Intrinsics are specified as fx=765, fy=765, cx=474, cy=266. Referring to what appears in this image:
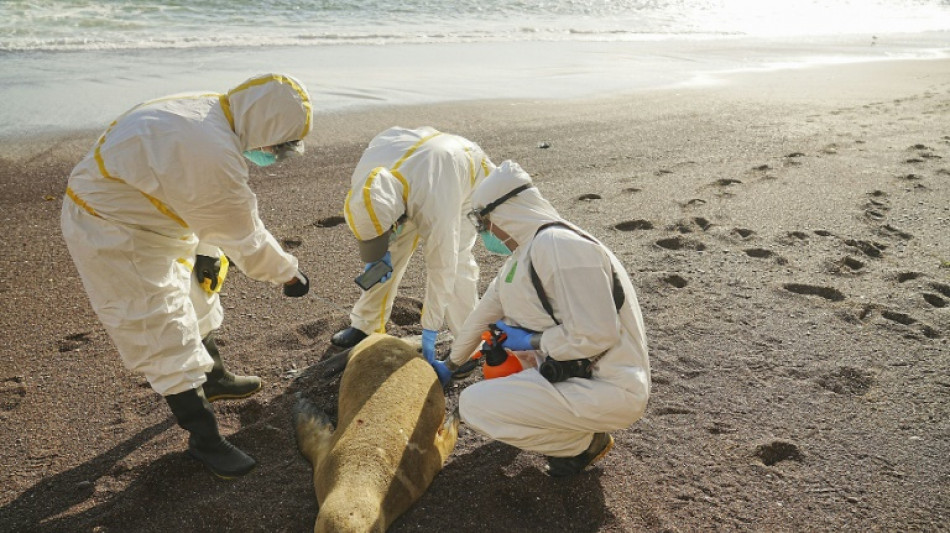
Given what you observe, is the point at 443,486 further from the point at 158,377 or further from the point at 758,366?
the point at 758,366

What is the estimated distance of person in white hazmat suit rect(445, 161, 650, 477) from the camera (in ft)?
12.2

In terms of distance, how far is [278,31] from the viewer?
19094mm

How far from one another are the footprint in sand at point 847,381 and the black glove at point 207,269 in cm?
390

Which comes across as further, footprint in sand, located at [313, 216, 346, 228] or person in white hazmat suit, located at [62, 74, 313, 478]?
footprint in sand, located at [313, 216, 346, 228]

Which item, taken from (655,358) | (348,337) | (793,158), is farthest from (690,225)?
(348,337)

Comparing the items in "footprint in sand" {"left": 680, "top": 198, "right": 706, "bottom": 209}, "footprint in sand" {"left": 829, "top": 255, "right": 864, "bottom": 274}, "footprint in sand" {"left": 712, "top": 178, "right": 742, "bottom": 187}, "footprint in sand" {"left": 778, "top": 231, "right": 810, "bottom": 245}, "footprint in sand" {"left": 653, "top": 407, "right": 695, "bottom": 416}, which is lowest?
"footprint in sand" {"left": 653, "top": 407, "right": 695, "bottom": 416}

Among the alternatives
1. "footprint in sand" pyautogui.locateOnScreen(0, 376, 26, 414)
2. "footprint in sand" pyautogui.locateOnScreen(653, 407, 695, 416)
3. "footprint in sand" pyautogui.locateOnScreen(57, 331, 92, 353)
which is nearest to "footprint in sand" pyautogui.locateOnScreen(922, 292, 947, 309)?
"footprint in sand" pyautogui.locateOnScreen(653, 407, 695, 416)

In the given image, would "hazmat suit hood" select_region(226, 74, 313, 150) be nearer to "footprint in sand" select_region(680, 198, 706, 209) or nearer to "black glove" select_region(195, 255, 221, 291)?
"black glove" select_region(195, 255, 221, 291)

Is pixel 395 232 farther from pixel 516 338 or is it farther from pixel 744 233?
pixel 744 233

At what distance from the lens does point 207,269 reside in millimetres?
4648

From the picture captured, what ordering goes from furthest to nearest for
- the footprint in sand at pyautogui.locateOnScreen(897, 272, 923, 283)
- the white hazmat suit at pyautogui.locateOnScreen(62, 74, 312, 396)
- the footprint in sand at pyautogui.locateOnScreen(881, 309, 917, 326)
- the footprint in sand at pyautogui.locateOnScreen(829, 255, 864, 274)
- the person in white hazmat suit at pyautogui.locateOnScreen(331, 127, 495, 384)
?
1. the footprint in sand at pyautogui.locateOnScreen(829, 255, 864, 274)
2. the footprint in sand at pyautogui.locateOnScreen(897, 272, 923, 283)
3. the footprint in sand at pyautogui.locateOnScreen(881, 309, 917, 326)
4. the person in white hazmat suit at pyautogui.locateOnScreen(331, 127, 495, 384)
5. the white hazmat suit at pyautogui.locateOnScreen(62, 74, 312, 396)

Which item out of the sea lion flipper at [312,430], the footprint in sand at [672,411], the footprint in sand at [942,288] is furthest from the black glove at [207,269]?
the footprint in sand at [942,288]

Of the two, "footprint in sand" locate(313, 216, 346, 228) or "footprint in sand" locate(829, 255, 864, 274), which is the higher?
"footprint in sand" locate(829, 255, 864, 274)

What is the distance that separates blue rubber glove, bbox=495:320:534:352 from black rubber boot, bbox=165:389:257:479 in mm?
1565
